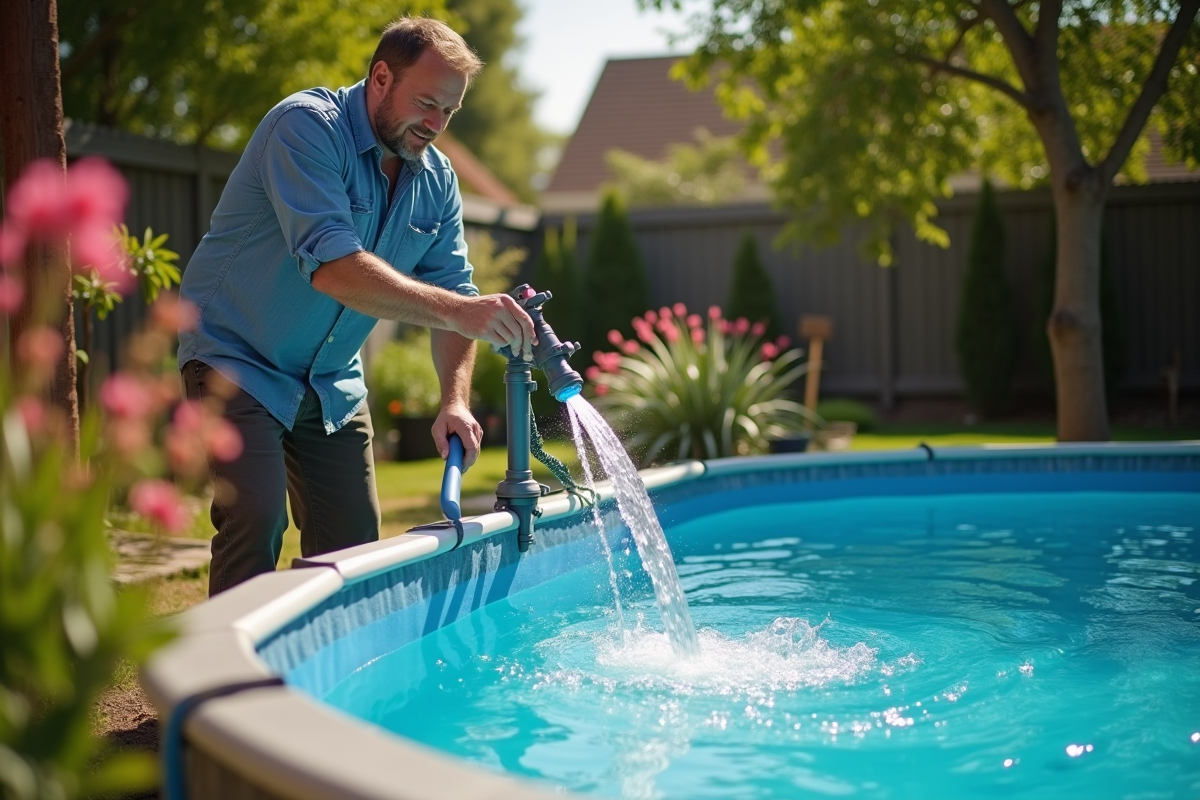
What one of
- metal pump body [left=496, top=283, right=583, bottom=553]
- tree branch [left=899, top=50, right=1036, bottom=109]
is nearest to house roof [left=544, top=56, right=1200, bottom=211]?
tree branch [left=899, top=50, right=1036, bottom=109]

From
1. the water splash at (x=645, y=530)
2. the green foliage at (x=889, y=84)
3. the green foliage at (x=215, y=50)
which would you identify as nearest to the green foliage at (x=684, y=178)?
the green foliage at (x=215, y=50)

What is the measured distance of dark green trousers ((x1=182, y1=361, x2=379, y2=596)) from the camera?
277 cm

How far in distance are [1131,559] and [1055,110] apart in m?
3.72

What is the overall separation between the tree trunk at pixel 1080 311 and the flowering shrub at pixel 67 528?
22.3 feet

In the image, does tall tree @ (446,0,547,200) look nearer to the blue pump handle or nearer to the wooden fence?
the wooden fence

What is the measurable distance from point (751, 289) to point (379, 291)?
9286 millimetres

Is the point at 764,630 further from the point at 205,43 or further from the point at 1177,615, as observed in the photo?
the point at 205,43

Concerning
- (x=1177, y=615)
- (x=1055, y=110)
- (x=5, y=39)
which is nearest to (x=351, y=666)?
(x=5, y=39)

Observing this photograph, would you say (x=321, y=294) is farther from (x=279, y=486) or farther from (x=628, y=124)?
(x=628, y=124)

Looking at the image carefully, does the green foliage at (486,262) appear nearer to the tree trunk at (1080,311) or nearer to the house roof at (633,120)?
the tree trunk at (1080,311)

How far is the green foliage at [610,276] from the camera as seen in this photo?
11891 millimetres

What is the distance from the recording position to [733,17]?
796 centimetres

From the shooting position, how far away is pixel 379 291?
8.67 feet

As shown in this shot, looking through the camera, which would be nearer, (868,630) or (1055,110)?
(868,630)
